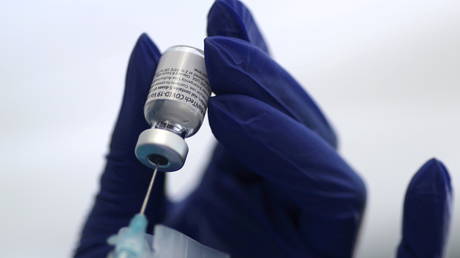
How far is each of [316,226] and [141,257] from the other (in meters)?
0.32

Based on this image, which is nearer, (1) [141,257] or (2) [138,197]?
(1) [141,257]

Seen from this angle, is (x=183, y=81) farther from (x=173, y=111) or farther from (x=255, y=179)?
(x=255, y=179)

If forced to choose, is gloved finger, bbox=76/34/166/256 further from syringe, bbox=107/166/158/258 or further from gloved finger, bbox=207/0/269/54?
syringe, bbox=107/166/158/258

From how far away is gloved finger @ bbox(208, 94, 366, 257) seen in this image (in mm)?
722

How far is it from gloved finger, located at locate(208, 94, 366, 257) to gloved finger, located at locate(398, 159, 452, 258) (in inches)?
3.1

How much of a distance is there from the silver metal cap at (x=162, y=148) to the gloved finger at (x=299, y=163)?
94mm

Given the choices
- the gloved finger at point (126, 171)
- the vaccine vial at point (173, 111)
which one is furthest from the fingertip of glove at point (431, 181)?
the gloved finger at point (126, 171)

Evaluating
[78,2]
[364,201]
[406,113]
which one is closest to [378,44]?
[406,113]

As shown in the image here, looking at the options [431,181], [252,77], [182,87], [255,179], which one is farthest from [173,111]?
[431,181]

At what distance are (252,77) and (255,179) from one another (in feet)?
0.83

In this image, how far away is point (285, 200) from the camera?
0.86 meters

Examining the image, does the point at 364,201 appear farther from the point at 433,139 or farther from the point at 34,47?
the point at 34,47

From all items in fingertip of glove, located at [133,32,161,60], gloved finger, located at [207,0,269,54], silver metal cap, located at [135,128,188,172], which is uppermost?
gloved finger, located at [207,0,269,54]

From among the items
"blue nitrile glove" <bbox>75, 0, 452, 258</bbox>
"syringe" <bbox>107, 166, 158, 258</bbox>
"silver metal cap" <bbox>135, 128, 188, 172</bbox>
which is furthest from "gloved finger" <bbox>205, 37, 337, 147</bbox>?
"syringe" <bbox>107, 166, 158, 258</bbox>
